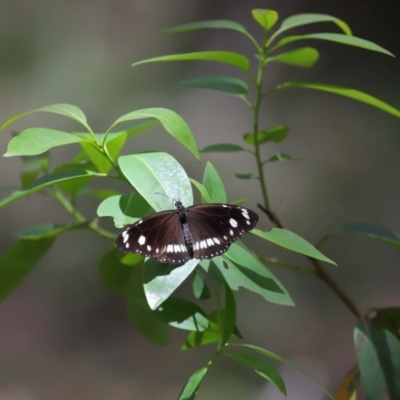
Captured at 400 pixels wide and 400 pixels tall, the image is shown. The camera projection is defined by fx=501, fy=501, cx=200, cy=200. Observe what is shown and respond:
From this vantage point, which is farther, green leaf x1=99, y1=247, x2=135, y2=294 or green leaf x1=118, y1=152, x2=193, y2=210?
green leaf x1=99, y1=247, x2=135, y2=294

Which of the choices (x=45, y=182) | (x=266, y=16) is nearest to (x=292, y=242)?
(x=45, y=182)

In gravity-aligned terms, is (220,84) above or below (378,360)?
above

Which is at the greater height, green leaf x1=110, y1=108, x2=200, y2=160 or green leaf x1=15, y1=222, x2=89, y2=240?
green leaf x1=110, y1=108, x2=200, y2=160

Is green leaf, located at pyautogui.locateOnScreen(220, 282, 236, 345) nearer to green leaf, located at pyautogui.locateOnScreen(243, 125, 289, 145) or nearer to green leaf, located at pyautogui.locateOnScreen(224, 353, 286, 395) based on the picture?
green leaf, located at pyautogui.locateOnScreen(224, 353, 286, 395)

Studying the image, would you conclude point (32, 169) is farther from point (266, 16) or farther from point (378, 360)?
point (378, 360)

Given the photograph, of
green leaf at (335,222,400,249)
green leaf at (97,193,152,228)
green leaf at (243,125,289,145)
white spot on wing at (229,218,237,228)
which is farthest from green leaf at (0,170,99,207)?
green leaf at (335,222,400,249)

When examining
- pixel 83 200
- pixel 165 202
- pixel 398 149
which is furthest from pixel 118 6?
pixel 165 202
